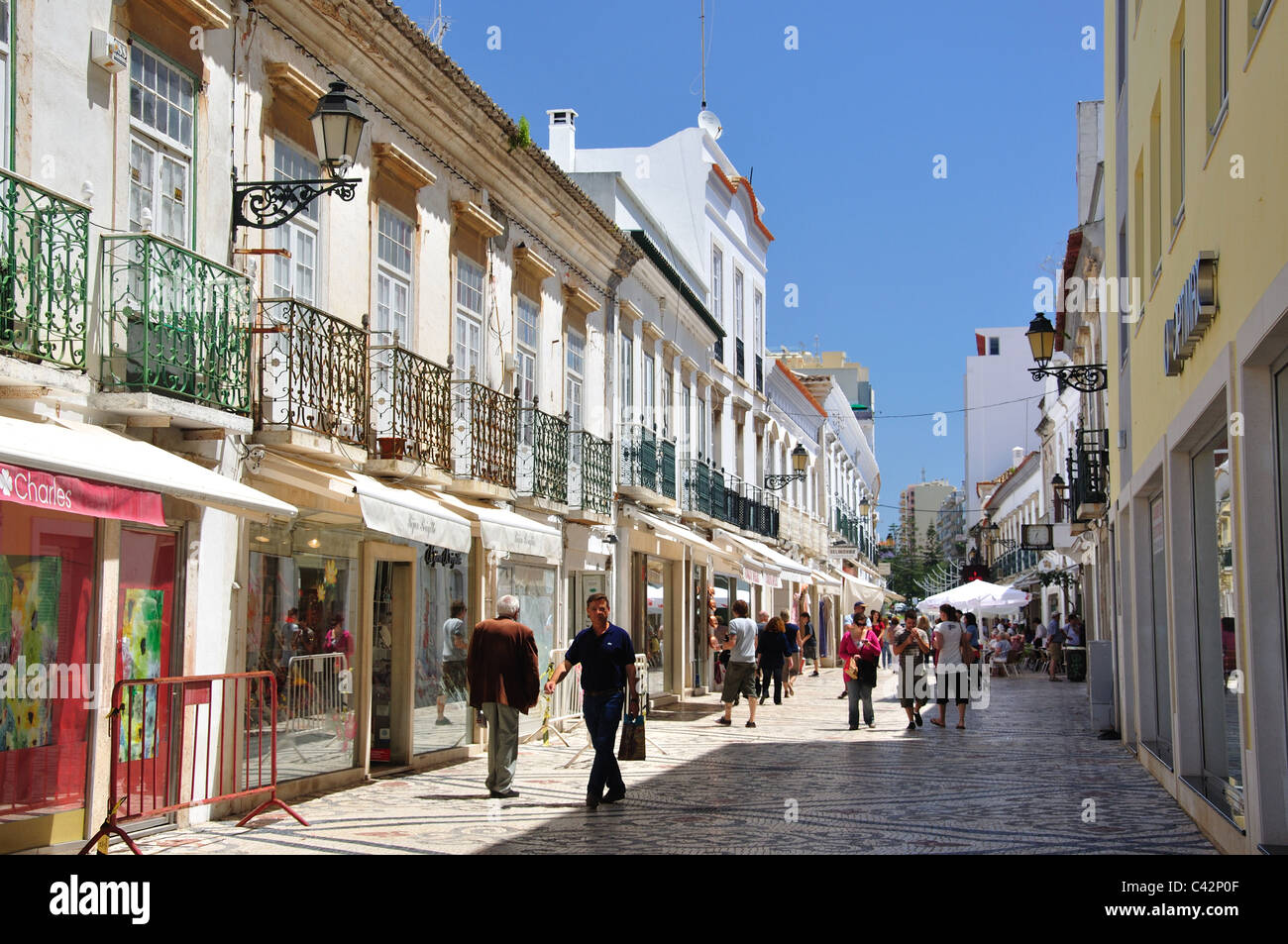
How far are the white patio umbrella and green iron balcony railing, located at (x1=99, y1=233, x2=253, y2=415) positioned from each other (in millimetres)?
21069

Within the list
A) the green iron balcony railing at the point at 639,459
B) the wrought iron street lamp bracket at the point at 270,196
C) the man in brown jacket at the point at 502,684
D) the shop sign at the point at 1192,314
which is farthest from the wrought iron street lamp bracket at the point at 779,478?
the wrought iron street lamp bracket at the point at 270,196

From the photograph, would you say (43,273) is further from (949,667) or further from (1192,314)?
(949,667)

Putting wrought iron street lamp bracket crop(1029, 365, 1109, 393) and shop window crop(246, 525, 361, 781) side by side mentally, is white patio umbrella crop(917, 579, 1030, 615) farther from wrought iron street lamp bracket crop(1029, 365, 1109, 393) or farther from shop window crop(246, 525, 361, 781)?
shop window crop(246, 525, 361, 781)

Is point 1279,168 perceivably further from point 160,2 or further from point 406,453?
point 406,453

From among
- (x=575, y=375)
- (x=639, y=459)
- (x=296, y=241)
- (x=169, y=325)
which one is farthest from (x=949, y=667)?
(x=169, y=325)

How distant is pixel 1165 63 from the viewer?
Answer: 11.3m

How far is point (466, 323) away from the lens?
52.2ft

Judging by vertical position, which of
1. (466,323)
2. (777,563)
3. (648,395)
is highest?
(648,395)

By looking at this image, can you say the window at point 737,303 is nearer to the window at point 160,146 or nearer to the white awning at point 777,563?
the white awning at point 777,563

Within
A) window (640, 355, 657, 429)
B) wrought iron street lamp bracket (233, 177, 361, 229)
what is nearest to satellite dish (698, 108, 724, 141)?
window (640, 355, 657, 429)

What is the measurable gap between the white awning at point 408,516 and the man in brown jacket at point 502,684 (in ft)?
2.82

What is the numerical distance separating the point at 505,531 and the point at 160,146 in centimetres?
534
